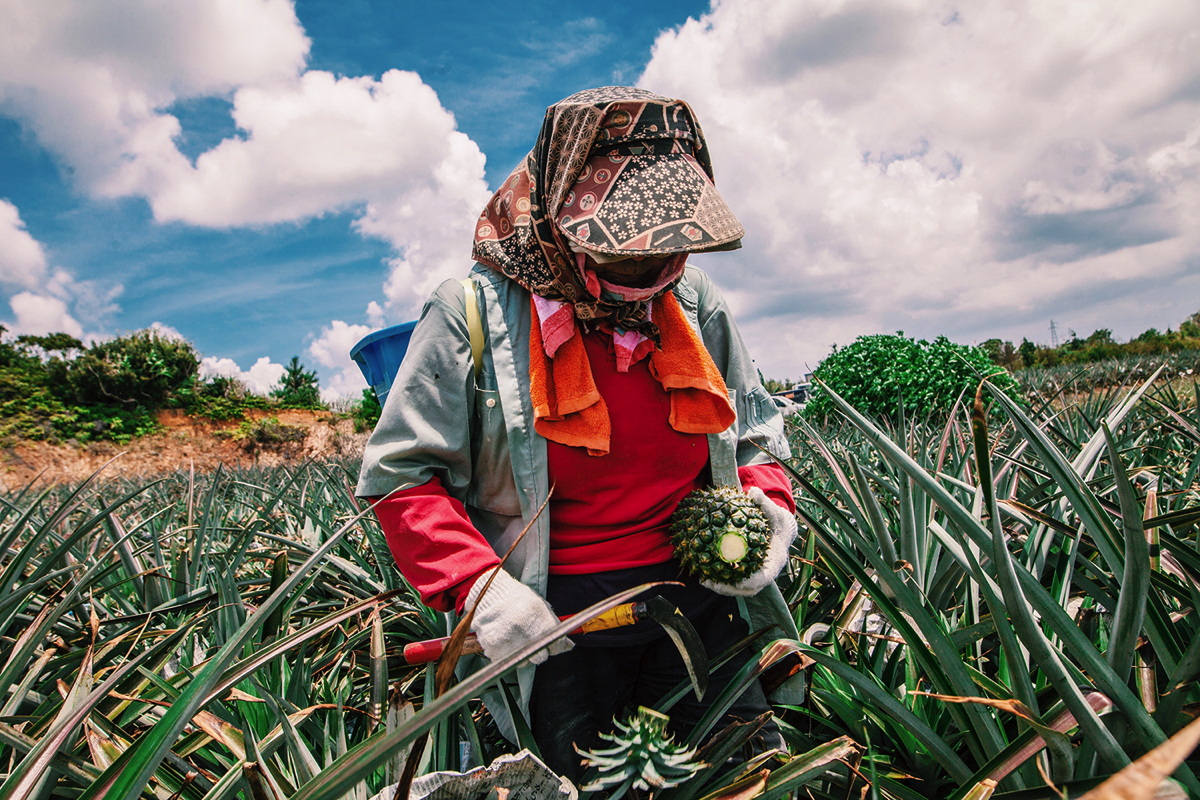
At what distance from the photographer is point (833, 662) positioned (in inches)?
41.5

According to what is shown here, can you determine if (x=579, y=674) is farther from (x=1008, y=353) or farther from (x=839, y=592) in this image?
(x=1008, y=353)

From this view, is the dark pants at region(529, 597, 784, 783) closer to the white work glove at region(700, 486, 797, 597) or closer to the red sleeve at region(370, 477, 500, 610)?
the white work glove at region(700, 486, 797, 597)

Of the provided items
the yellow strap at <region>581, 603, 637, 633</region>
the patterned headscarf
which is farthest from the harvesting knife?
the patterned headscarf

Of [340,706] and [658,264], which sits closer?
[340,706]

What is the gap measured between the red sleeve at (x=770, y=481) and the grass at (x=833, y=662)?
129 mm

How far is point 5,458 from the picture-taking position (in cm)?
1268

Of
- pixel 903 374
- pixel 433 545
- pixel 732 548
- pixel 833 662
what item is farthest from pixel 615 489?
pixel 903 374

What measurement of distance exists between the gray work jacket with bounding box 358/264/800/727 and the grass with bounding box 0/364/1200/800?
0.19 meters

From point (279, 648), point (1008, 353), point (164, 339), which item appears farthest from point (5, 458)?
point (1008, 353)

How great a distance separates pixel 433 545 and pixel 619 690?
0.57 meters

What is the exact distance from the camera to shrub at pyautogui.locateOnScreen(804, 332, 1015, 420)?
5.07 m

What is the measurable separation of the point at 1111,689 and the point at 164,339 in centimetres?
2035

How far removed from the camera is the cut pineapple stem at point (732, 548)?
1.23m

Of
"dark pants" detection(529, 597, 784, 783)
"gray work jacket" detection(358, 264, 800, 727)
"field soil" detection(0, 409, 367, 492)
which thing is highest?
"field soil" detection(0, 409, 367, 492)
